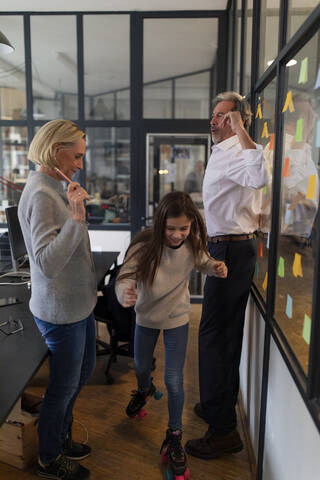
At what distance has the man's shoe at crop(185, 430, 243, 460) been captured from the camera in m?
2.16

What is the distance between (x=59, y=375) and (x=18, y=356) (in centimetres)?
21

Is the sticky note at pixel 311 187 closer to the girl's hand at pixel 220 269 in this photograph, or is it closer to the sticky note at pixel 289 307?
the sticky note at pixel 289 307

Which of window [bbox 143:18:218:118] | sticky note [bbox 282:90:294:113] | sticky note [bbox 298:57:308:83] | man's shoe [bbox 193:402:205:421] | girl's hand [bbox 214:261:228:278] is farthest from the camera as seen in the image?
window [bbox 143:18:218:118]

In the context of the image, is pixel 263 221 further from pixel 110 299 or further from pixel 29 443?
pixel 29 443

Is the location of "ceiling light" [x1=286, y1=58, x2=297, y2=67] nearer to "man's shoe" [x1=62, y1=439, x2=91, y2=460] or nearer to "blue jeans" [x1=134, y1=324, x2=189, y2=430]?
"blue jeans" [x1=134, y1=324, x2=189, y2=430]

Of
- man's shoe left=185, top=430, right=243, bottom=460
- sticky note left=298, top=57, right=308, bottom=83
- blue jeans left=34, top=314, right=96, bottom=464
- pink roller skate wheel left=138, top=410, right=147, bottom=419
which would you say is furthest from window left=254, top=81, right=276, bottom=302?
pink roller skate wheel left=138, top=410, right=147, bottom=419

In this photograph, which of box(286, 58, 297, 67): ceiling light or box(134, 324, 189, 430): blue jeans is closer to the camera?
box(286, 58, 297, 67): ceiling light

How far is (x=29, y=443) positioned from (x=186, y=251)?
4.18 ft

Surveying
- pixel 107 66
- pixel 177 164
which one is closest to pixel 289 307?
pixel 177 164

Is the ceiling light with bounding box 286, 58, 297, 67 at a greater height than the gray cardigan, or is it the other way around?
the ceiling light with bounding box 286, 58, 297, 67

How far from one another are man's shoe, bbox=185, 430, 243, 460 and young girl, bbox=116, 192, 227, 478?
0.18 m

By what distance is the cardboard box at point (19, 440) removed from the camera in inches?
78.8

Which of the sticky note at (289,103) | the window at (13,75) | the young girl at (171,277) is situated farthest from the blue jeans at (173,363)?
the window at (13,75)

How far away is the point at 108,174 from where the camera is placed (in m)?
4.88
